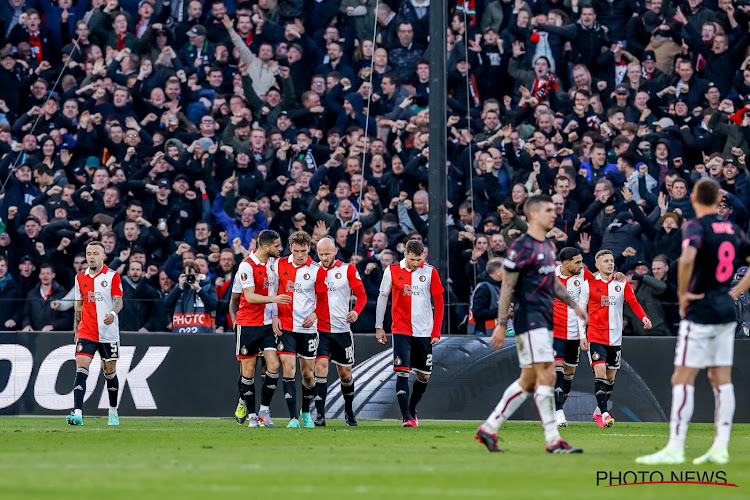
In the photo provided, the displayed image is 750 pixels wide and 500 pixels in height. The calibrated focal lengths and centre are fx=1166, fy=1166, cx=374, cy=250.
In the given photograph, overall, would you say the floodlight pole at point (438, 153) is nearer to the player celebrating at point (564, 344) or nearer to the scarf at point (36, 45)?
the player celebrating at point (564, 344)

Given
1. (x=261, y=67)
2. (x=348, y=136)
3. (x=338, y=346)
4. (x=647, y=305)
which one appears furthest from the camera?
(x=261, y=67)

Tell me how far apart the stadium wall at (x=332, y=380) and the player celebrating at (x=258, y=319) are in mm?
3204

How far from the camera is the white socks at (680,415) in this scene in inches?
361

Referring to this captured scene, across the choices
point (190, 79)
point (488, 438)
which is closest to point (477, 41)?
point (190, 79)

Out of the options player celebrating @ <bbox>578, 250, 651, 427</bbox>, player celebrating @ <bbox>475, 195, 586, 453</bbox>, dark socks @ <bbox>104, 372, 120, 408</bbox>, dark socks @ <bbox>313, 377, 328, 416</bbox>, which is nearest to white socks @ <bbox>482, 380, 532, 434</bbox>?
player celebrating @ <bbox>475, 195, 586, 453</bbox>

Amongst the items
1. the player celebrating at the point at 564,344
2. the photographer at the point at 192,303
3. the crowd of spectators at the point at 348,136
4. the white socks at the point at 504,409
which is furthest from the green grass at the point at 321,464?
the crowd of spectators at the point at 348,136

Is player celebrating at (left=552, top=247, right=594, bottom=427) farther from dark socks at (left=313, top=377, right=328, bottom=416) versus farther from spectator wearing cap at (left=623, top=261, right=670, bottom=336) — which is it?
dark socks at (left=313, top=377, right=328, bottom=416)

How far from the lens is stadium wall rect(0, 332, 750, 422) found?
18000 millimetres

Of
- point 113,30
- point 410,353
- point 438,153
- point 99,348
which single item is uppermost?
point 113,30

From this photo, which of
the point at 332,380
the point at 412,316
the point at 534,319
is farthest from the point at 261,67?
the point at 534,319

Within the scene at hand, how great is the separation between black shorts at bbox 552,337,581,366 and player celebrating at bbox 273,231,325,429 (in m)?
3.39

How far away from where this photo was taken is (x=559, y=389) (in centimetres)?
1627

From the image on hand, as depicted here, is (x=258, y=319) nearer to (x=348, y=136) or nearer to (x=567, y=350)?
(x=567, y=350)

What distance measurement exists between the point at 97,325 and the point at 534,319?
772 centimetres
